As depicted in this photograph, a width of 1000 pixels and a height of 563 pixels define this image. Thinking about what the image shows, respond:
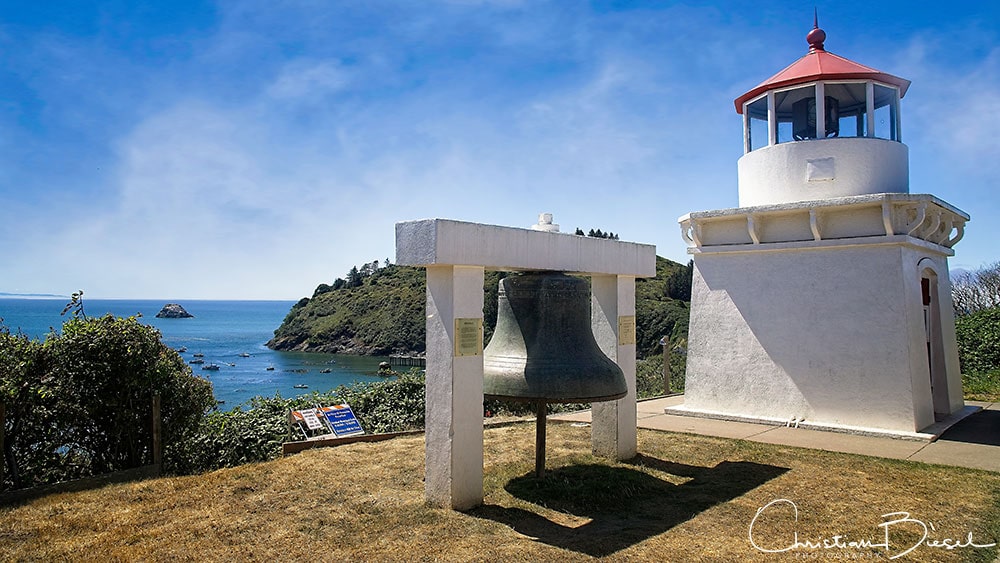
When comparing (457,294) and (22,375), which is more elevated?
(457,294)

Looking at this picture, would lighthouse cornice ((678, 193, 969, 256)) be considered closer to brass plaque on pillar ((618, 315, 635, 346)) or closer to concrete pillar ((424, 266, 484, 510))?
brass plaque on pillar ((618, 315, 635, 346))

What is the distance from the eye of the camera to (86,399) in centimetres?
702

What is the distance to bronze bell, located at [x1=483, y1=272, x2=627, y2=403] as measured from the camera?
5.73 m

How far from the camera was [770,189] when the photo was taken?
10.7m

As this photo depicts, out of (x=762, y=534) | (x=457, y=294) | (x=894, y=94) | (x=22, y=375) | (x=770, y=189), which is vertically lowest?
(x=762, y=534)

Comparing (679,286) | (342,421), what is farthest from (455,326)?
(679,286)

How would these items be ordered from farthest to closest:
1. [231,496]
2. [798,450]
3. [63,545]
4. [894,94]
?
[894,94] → [798,450] → [231,496] → [63,545]

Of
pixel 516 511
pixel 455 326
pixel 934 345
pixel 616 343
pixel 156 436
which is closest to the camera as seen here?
pixel 455 326

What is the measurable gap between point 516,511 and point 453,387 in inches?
49.9

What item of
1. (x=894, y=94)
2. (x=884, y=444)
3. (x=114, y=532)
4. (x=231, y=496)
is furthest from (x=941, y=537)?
(x=894, y=94)

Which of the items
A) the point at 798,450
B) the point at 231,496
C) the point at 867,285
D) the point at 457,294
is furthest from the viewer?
the point at 867,285

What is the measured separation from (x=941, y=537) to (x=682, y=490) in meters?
2.23

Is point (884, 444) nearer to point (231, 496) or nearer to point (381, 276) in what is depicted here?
point (231, 496)

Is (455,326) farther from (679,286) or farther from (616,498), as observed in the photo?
(679,286)
